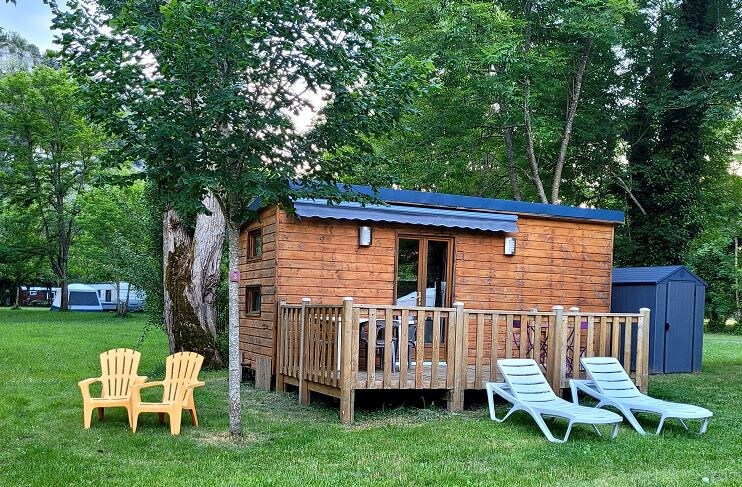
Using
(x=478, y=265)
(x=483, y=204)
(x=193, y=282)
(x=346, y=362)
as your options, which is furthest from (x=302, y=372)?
(x=193, y=282)

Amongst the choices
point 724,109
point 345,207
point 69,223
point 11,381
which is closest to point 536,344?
point 345,207

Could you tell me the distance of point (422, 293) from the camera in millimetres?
9695

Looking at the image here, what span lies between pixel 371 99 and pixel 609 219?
20.1 ft

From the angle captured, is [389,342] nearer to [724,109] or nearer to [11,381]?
[11,381]

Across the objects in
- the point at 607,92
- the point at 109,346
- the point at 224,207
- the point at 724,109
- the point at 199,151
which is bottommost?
the point at 109,346

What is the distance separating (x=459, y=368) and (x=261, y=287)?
3.54 metres

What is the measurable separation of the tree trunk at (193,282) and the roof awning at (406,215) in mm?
3712

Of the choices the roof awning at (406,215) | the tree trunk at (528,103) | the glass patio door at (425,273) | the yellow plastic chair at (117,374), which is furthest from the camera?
the tree trunk at (528,103)

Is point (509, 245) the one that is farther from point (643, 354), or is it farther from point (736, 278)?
point (736, 278)

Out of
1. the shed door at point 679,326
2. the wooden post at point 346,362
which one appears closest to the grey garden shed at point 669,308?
the shed door at point 679,326

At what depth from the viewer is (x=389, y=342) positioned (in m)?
7.04

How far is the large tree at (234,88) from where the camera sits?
5.39m

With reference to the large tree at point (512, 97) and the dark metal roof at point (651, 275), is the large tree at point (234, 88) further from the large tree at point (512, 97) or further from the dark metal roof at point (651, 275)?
the large tree at point (512, 97)

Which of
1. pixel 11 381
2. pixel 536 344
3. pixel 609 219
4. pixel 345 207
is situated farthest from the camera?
pixel 609 219
